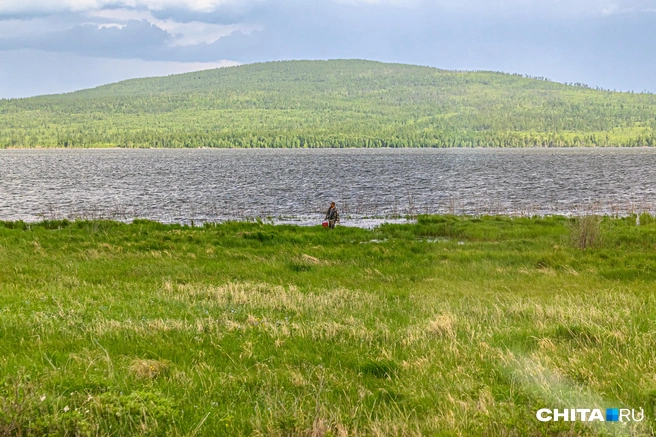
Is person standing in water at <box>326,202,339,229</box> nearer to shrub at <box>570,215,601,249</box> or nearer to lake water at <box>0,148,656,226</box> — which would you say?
lake water at <box>0,148,656,226</box>

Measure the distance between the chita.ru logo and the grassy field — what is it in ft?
0.31

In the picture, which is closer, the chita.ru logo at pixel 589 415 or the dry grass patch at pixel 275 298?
the chita.ru logo at pixel 589 415

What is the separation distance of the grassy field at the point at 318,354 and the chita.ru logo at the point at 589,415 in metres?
0.10

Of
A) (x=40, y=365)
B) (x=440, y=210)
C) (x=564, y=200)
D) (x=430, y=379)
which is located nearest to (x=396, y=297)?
(x=430, y=379)

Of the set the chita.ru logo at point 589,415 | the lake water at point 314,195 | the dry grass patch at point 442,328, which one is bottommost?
the lake water at point 314,195

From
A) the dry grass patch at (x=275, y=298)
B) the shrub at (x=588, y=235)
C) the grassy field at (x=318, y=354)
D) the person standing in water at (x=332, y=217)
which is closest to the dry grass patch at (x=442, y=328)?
the grassy field at (x=318, y=354)

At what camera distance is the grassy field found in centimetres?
595

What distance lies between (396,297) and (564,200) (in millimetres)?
55935

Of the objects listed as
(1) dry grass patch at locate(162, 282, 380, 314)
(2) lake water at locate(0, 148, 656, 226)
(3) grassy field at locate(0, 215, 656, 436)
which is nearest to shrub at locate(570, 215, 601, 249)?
(3) grassy field at locate(0, 215, 656, 436)

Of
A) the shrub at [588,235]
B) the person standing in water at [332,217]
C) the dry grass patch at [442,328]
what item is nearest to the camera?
the dry grass patch at [442,328]

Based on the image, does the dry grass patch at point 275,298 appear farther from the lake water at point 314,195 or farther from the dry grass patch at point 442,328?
the lake water at point 314,195

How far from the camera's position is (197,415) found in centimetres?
615

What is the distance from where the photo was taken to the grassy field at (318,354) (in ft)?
19.5

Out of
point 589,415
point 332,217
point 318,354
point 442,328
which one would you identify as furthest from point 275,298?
point 332,217
